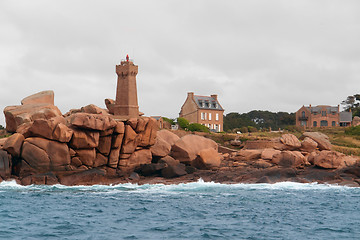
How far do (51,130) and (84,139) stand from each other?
9.00ft

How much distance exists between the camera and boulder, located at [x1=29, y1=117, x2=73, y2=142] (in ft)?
113

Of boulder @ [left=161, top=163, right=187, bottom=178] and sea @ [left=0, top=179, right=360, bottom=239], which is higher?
boulder @ [left=161, top=163, right=187, bottom=178]

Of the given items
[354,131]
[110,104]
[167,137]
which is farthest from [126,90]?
[354,131]

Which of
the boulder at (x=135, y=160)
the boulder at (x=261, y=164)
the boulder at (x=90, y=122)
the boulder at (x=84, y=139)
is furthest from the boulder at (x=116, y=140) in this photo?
the boulder at (x=261, y=164)

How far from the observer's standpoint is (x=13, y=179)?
3428cm

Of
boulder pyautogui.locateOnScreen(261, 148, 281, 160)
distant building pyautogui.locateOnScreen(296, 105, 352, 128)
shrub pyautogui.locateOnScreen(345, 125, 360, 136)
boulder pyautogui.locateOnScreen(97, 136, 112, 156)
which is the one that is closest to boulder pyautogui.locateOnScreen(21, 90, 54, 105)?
boulder pyautogui.locateOnScreen(97, 136, 112, 156)

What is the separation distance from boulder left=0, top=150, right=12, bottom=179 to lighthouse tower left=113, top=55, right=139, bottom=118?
56.0 ft

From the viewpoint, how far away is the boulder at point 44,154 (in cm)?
3419

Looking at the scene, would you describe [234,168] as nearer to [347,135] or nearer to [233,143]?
[233,143]

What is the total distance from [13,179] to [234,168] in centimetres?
1989

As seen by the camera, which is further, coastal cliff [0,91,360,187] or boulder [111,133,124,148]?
boulder [111,133,124,148]

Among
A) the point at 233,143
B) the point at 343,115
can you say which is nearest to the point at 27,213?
the point at 233,143

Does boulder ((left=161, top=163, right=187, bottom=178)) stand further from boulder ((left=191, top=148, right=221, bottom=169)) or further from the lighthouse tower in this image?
the lighthouse tower

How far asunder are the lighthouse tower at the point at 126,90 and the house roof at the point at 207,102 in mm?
28779
